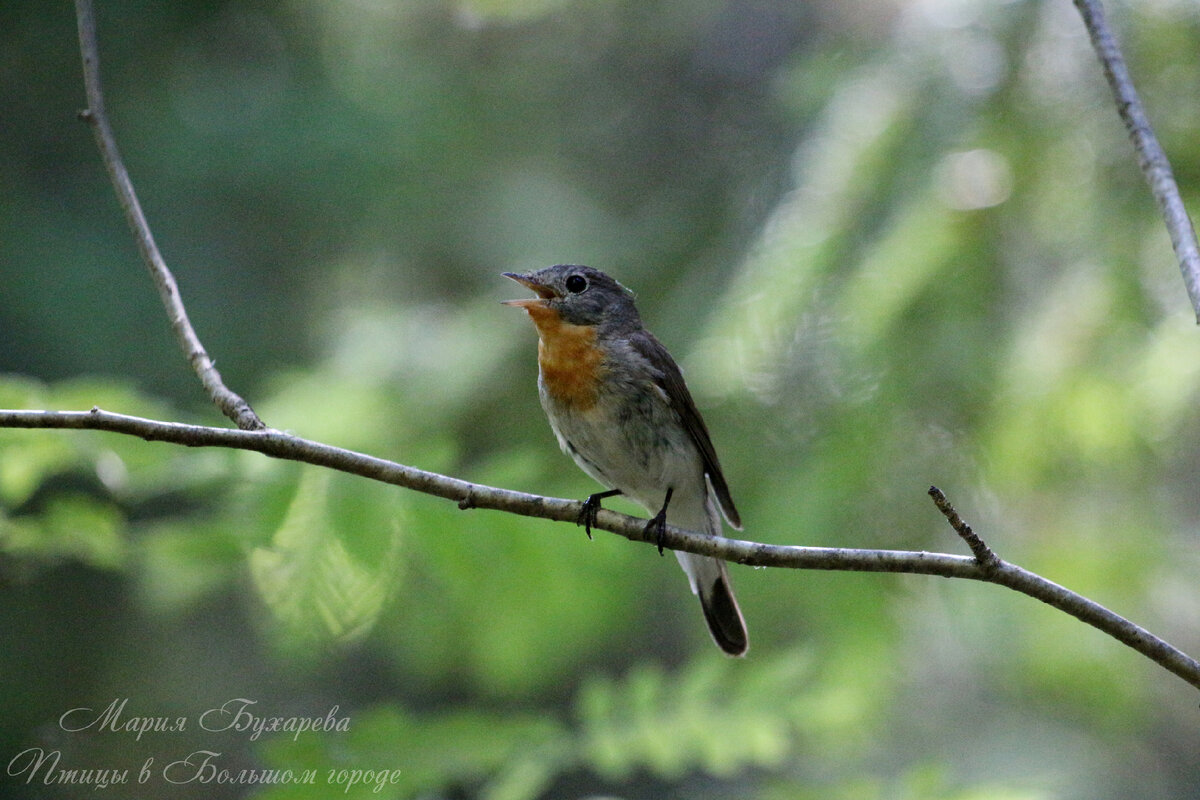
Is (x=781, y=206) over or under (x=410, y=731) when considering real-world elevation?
over

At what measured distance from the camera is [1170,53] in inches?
142

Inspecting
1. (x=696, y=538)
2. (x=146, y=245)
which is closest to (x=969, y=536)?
(x=696, y=538)

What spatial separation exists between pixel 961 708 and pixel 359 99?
863cm

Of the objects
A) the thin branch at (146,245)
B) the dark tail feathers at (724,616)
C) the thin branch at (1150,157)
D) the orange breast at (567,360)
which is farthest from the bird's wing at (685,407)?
the thin branch at (1150,157)

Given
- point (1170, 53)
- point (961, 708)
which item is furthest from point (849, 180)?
point (961, 708)

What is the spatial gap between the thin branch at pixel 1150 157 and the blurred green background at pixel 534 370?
1.11 metres

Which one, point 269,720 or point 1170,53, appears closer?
point 1170,53

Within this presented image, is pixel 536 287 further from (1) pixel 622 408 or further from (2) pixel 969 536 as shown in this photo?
(2) pixel 969 536

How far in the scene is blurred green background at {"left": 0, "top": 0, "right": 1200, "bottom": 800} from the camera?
149 inches

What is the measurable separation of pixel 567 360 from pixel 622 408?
295mm

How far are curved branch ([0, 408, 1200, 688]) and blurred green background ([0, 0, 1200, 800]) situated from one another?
41.4 inches

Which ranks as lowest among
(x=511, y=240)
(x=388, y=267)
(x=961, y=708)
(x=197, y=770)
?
(x=197, y=770)

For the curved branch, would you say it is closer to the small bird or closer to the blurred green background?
the blurred green background

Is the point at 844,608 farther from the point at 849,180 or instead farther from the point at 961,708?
the point at 961,708
